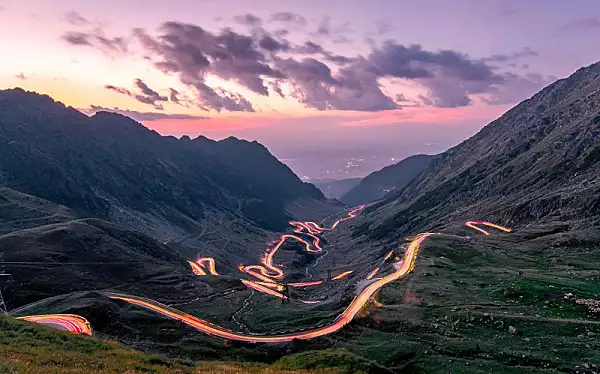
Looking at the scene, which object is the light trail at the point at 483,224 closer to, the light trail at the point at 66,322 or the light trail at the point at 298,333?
the light trail at the point at 298,333

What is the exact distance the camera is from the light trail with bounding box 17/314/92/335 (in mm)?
67125

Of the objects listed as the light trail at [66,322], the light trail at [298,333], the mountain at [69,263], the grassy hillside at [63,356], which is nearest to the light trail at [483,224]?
the light trail at [298,333]

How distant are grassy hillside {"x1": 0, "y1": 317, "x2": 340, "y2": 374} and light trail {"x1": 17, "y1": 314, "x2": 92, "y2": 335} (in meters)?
21.3

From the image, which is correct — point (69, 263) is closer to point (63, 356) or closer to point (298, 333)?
point (298, 333)

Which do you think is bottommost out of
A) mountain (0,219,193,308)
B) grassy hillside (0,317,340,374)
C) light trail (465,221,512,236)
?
mountain (0,219,193,308)

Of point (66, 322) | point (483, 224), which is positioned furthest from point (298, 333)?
point (483, 224)

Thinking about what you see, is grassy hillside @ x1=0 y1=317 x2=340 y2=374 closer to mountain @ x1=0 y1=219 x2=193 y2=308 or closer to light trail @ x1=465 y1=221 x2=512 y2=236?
mountain @ x1=0 y1=219 x2=193 y2=308

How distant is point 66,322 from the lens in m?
70.7

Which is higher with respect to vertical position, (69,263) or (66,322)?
(66,322)

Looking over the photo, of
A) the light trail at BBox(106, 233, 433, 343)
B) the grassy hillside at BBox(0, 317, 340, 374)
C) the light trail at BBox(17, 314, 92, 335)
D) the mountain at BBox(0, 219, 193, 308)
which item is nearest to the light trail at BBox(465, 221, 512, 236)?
the light trail at BBox(106, 233, 433, 343)

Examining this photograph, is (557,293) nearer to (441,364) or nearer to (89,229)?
(441,364)

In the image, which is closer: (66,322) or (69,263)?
(66,322)

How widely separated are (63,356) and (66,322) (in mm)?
38425

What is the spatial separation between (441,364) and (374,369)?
26.9ft
